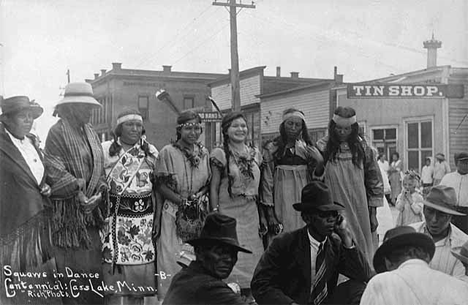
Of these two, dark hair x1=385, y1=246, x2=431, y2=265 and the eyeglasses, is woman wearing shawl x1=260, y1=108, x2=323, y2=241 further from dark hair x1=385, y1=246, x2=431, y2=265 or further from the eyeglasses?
dark hair x1=385, y1=246, x2=431, y2=265

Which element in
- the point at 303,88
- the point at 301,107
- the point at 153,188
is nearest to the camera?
the point at 153,188

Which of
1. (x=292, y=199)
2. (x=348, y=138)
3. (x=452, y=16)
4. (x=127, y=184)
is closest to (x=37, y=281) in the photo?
(x=127, y=184)

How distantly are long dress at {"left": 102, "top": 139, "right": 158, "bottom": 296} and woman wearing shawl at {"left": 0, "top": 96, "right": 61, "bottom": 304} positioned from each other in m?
0.42

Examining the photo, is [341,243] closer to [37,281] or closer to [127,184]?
[127,184]

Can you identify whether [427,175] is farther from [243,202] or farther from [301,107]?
[243,202]

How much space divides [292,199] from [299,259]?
51.8 inches

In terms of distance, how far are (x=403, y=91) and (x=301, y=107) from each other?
85 cm

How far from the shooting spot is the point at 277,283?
10.1 ft

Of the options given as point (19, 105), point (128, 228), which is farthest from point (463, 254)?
point (19, 105)

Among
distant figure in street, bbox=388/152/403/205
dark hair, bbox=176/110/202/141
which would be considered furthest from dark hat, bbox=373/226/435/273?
distant figure in street, bbox=388/152/403/205

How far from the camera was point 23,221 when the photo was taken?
4.11 meters

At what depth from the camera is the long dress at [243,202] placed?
14.2 feet

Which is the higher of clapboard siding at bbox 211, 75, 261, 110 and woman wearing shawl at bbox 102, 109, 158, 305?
clapboard siding at bbox 211, 75, 261, 110

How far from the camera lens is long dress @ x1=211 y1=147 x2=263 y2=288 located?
4.33 metres
